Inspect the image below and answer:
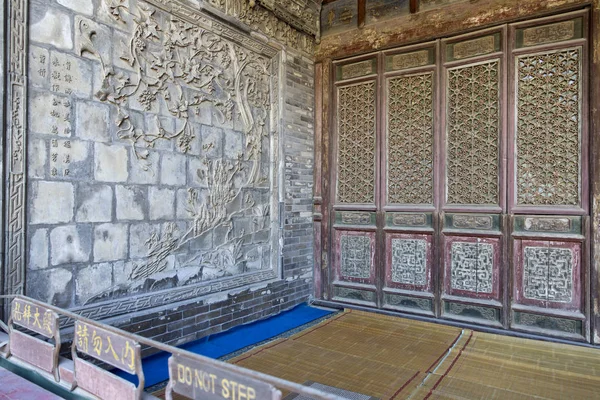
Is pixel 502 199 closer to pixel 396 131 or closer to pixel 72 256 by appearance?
pixel 396 131

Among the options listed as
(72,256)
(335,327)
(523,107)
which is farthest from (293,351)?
(523,107)

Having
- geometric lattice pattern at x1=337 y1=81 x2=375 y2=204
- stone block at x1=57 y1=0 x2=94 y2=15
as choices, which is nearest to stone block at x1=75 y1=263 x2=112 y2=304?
stone block at x1=57 y1=0 x2=94 y2=15

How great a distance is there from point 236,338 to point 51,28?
2.76m

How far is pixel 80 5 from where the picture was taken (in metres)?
2.78

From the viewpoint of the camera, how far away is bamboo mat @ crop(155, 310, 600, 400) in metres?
2.66

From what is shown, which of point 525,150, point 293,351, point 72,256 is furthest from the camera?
point 525,150

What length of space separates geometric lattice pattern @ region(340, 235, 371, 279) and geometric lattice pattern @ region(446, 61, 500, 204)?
1.05m

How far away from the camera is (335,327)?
3.98m

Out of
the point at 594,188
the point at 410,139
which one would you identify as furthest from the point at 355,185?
the point at 594,188

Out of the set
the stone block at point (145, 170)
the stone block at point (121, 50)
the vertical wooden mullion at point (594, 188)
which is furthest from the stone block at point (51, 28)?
the vertical wooden mullion at point (594, 188)

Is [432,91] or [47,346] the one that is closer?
[47,346]

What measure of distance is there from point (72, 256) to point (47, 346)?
88cm

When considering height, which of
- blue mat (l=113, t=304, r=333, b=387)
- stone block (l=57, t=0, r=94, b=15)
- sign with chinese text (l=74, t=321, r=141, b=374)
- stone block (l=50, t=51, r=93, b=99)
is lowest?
blue mat (l=113, t=304, r=333, b=387)

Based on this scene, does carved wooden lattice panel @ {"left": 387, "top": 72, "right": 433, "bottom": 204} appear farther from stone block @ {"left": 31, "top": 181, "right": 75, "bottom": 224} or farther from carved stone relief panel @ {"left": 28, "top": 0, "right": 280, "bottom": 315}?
stone block @ {"left": 31, "top": 181, "right": 75, "bottom": 224}
